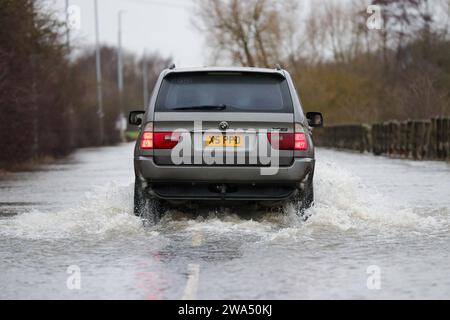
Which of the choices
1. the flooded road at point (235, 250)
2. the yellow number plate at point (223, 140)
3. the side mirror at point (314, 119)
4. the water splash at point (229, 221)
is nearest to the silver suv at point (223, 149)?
the yellow number plate at point (223, 140)

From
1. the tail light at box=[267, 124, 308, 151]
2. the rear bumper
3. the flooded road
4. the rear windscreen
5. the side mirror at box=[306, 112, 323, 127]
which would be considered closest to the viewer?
the flooded road

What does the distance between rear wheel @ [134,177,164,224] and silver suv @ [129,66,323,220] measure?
0.02 metres

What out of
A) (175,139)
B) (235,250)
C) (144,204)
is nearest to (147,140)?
(175,139)

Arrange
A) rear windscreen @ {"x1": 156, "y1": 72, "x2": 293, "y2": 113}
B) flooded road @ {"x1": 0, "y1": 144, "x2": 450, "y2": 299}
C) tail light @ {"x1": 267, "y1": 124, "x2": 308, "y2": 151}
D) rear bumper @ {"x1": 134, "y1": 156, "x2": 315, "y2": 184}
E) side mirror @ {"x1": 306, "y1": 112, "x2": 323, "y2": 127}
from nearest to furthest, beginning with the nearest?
flooded road @ {"x1": 0, "y1": 144, "x2": 450, "y2": 299} → rear bumper @ {"x1": 134, "y1": 156, "x2": 315, "y2": 184} → tail light @ {"x1": 267, "y1": 124, "x2": 308, "y2": 151} → rear windscreen @ {"x1": 156, "y1": 72, "x2": 293, "y2": 113} → side mirror @ {"x1": 306, "y1": 112, "x2": 323, "y2": 127}

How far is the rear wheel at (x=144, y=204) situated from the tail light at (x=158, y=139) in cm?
44

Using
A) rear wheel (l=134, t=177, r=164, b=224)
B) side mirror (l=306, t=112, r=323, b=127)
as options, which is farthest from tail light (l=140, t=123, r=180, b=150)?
side mirror (l=306, t=112, r=323, b=127)

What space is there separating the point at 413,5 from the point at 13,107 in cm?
3872

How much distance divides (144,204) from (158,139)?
0.85 m

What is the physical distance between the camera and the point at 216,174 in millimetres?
11578

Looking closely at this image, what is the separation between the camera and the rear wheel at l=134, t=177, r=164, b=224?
12.0 m

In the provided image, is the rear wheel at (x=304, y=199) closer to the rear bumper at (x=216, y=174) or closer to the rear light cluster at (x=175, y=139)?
the rear bumper at (x=216, y=174)

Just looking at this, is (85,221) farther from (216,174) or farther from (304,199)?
(304,199)

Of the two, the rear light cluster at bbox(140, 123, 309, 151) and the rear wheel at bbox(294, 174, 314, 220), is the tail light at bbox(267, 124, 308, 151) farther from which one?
the rear wheel at bbox(294, 174, 314, 220)
